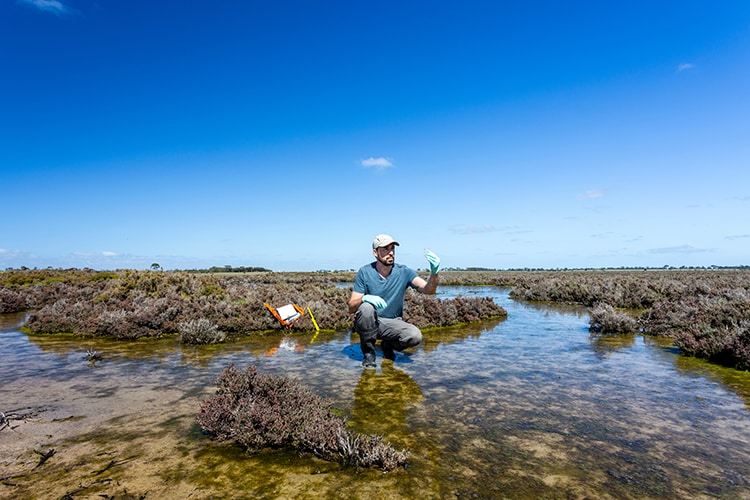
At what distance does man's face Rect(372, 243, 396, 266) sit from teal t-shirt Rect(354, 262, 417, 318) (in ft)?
0.79

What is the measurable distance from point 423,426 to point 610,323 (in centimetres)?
896

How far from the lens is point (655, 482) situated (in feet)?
10.5

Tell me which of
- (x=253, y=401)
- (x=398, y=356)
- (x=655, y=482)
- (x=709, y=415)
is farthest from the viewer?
(x=398, y=356)

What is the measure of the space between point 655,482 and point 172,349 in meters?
8.76

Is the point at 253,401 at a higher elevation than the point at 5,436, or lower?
higher

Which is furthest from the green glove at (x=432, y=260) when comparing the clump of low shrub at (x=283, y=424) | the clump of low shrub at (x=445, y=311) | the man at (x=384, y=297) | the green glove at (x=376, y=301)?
the clump of low shrub at (x=445, y=311)

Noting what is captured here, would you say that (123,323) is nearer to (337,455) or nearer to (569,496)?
(337,455)

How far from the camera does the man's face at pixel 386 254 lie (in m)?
7.04

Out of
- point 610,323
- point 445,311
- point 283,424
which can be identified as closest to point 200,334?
point 283,424

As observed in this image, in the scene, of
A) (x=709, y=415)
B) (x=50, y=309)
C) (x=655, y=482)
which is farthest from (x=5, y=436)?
(x=50, y=309)

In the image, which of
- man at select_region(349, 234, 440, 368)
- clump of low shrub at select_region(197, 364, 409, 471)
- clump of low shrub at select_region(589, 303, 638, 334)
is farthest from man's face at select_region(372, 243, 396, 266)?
clump of low shrub at select_region(589, 303, 638, 334)

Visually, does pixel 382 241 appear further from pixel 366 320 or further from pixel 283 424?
pixel 283 424

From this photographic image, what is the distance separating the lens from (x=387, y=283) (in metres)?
7.31

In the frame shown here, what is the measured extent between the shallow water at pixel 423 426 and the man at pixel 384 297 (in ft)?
1.58
